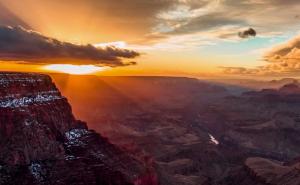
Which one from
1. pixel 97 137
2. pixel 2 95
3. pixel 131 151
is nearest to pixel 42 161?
pixel 2 95

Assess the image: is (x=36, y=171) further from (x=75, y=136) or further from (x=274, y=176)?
(x=274, y=176)

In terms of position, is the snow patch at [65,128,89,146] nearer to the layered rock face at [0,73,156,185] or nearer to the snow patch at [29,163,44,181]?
the layered rock face at [0,73,156,185]

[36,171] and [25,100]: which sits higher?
[25,100]

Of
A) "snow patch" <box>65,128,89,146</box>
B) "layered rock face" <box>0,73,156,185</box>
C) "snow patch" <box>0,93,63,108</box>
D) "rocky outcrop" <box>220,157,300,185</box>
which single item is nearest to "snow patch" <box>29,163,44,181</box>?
"layered rock face" <box>0,73,156,185</box>

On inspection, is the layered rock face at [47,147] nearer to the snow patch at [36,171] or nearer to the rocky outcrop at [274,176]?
the snow patch at [36,171]

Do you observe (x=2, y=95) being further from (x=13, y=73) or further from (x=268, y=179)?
(x=268, y=179)

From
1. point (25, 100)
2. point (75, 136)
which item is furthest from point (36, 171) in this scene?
point (75, 136)

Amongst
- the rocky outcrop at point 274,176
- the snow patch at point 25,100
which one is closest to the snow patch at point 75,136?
the snow patch at point 25,100

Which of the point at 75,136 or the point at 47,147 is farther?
the point at 75,136
